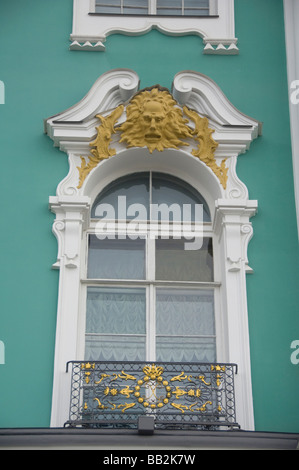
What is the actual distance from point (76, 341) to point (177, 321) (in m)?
0.99

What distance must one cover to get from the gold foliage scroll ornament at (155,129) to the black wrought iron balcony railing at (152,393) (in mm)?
2146

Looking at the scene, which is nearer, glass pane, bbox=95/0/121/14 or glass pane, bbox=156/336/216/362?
glass pane, bbox=156/336/216/362

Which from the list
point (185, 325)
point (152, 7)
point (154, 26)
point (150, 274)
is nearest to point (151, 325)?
point (185, 325)

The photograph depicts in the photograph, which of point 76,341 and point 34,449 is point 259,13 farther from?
point 34,449

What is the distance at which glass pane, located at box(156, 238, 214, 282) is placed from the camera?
9570 millimetres

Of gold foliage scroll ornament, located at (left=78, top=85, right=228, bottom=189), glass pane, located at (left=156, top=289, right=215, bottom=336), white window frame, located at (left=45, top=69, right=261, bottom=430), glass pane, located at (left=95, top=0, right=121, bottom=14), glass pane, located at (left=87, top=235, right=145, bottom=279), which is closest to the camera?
white window frame, located at (left=45, top=69, right=261, bottom=430)

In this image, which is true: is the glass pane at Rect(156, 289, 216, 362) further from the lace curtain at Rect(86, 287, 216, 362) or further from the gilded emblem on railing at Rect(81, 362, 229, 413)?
the gilded emblem on railing at Rect(81, 362, 229, 413)

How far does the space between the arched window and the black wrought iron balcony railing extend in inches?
15.4

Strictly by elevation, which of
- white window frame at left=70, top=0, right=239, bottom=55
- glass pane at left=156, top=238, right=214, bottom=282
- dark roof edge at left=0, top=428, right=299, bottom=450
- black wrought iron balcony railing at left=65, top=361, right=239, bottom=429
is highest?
white window frame at left=70, top=0, right=239, bottom=55

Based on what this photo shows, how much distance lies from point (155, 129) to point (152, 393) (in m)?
2.71

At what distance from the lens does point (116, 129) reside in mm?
9820

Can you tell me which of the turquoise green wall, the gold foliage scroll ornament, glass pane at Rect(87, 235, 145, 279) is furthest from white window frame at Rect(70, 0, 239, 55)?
glass pane at Rect(87, 235, 145, 279)

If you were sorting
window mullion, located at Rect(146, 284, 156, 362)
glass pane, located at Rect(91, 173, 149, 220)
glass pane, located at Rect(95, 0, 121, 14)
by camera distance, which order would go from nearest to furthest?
window mullion, located at Rect(146, 284, 156, 362) → glass pane, located at Rect(91, 173, 149, 220) → glass pane, located at Rect(95, 0, 121, 14)

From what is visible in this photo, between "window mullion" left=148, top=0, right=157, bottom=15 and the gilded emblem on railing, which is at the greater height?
"window mullion" left=148, top=0, right=157, bottom=15
